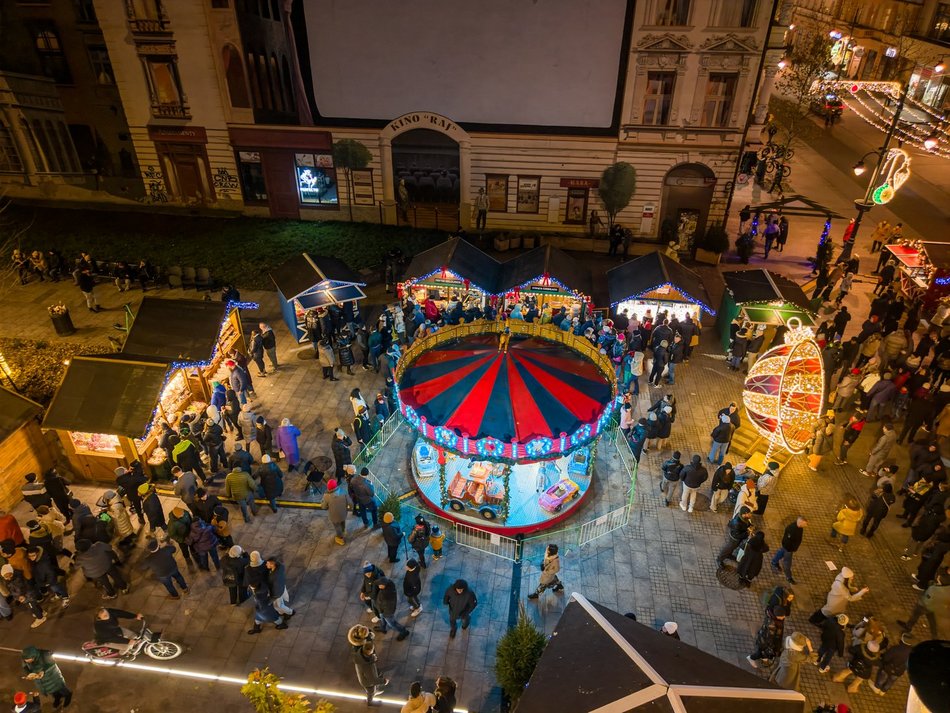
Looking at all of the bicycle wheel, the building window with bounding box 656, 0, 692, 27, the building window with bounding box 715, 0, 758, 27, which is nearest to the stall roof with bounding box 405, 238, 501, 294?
the building window with bounding box 656, 0, 692, 27

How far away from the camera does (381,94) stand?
28562 millimetres

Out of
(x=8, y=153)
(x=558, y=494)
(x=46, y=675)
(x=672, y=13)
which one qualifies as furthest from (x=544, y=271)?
(x=8, y=153)

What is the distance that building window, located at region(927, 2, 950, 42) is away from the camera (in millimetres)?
43709

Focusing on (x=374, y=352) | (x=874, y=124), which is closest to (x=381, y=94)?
(x=374, y=352)

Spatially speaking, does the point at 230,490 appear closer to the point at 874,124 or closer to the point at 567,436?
the point at 567,436

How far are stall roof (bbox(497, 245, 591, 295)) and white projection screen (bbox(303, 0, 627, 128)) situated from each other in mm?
9440

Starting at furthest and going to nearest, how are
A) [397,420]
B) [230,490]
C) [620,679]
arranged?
[397,420] < [230,490] < [620,679]

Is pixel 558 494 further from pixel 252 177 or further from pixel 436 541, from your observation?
pixel 252 177

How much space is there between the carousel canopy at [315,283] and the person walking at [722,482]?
40.8 feet

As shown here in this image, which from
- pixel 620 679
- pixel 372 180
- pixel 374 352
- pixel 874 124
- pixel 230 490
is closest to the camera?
pixel 620 679

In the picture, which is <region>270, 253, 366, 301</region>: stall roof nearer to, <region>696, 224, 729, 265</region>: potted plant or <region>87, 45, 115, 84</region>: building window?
<region>696, 224, 729, 265</region>: potted plant

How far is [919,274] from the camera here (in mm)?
22031

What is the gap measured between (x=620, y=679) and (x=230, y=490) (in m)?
9.84

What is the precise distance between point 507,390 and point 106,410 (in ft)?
32.0
